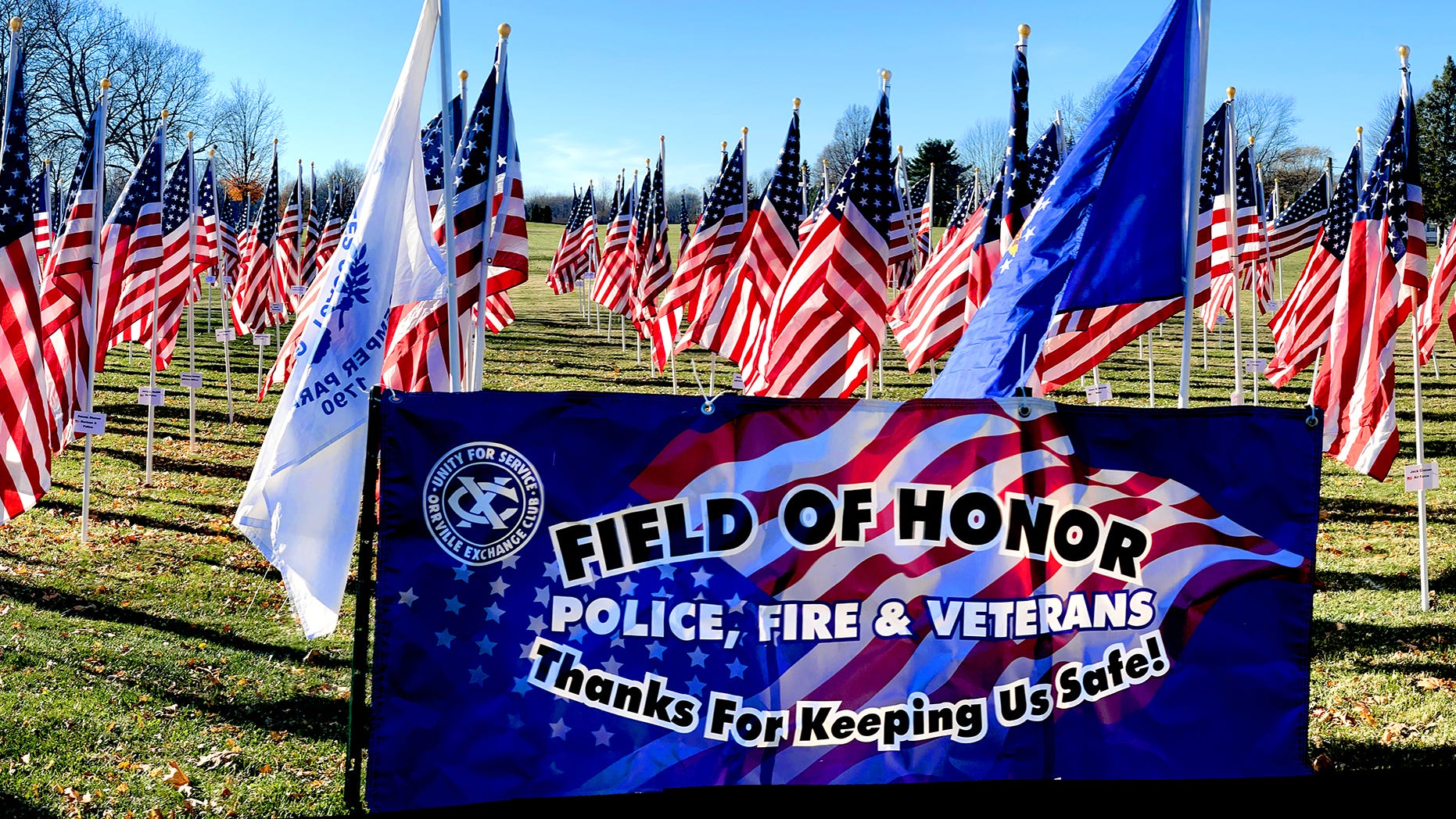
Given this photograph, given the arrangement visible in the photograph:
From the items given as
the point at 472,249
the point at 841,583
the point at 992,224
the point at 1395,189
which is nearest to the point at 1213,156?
the point at 992,224

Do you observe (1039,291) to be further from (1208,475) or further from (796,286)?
(796,286)

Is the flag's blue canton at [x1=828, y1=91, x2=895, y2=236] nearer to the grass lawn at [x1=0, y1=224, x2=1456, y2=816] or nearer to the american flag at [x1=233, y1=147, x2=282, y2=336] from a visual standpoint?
the grass lawn at [x1=0, y1=224, x2=1456, y2=816]

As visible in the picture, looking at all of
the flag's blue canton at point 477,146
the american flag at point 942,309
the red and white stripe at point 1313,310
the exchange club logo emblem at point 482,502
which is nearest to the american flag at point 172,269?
the flag's blue canton at point 477,146

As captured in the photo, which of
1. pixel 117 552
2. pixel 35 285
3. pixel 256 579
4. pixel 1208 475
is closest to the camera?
pixel 1208 475

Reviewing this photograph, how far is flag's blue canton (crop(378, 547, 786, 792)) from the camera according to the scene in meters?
4.08

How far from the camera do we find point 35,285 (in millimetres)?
7867

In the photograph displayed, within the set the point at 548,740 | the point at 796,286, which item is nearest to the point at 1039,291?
the point at 548,740

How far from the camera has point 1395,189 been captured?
8375mm

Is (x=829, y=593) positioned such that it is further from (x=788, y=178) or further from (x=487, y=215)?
(x=788, y=178)

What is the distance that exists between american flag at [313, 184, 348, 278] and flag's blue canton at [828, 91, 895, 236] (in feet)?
49.5

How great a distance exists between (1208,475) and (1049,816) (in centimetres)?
153

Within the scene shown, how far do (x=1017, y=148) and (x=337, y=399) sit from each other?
5.88 m

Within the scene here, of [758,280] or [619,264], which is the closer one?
[758,280]

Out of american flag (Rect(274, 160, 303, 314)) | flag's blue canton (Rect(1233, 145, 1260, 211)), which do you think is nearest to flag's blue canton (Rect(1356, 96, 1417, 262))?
flag's blue canton (Rect(1233, 145, 1260, 211))
